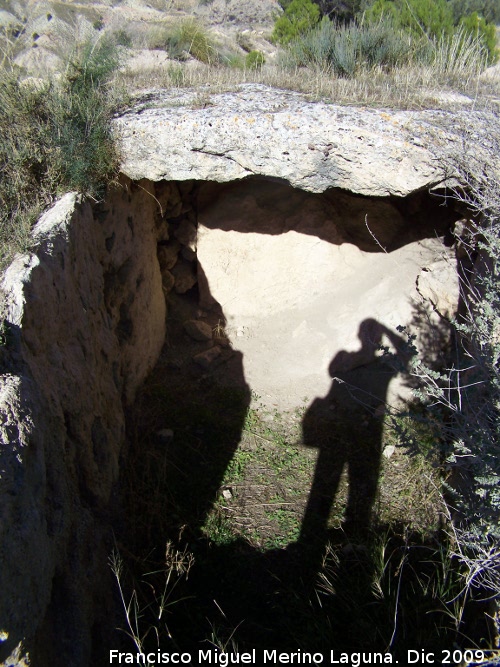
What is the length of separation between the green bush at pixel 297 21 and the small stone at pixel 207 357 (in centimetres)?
512

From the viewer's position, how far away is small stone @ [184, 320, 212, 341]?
522 centimetres

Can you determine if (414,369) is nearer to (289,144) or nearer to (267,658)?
(289,144)

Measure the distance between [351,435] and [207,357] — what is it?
156 centimetres

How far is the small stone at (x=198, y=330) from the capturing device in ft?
17.1

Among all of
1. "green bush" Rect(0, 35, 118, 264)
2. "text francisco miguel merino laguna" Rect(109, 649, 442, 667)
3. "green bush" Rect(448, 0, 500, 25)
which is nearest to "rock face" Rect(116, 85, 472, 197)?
"green bush" Rect(0, 35, 118, 264)

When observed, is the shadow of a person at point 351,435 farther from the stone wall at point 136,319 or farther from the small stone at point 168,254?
the small stone at point 168,254

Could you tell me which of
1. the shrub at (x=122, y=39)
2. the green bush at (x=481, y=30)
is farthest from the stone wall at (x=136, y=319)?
the green bush at (x=481, y=30)

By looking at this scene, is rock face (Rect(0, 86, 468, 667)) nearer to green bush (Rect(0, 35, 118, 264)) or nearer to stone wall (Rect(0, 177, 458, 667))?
stone wall (Rect(0, 177, 458, 667))

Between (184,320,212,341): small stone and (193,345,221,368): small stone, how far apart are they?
0.16 meters

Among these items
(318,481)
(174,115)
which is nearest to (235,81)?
(174,115)

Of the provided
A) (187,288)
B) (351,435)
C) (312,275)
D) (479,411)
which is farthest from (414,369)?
(187,288)

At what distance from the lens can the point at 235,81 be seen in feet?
15.5

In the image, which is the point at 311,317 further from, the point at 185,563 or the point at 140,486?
the point at 185,563

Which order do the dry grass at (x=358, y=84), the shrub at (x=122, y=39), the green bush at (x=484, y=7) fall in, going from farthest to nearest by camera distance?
the green bush at (x=484, y=7)
the shrub at (x=122, y=39)
the dry grass at (x=358, y=84)
